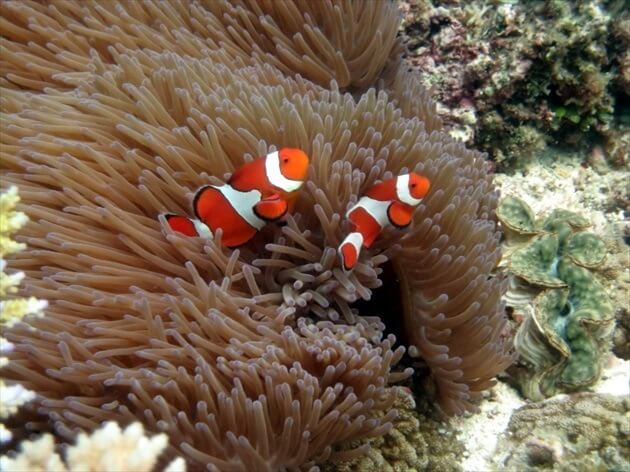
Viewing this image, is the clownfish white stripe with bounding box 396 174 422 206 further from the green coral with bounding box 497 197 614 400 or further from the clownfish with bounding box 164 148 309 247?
the green coral with bounding box 497 197 614 400

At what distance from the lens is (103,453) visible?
1224mm

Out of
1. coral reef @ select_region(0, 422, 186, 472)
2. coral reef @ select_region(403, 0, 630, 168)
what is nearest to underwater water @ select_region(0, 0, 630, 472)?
coral reef @ select_region(0, 422, 186, 472)

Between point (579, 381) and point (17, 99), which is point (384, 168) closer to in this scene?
point (579, 381)

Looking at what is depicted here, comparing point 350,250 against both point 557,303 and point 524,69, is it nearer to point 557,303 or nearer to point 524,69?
point 557,303

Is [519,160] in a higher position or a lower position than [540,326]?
higher

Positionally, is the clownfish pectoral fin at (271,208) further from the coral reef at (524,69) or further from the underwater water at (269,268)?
the coral reef at (524,69)

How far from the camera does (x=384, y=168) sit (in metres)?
2.10

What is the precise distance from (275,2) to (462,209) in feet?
4.28

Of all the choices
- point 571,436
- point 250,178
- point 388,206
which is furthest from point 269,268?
point 571,436

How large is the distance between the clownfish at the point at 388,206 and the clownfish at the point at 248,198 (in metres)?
0.23

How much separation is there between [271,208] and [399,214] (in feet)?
1.42

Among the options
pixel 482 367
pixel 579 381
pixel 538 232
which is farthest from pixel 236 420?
pixel 538 232

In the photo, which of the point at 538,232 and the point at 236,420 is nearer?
the point at 236,420

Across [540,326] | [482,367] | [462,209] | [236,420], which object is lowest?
[236,420]
